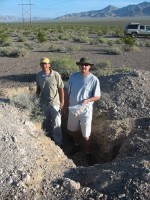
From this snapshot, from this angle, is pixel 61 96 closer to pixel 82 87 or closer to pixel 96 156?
pixel 82 87

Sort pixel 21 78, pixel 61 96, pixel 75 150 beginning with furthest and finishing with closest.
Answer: pixel 21 78 → pixel 75 150 → pixel 61 96

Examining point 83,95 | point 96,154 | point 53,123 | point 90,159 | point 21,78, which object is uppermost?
point 83,95

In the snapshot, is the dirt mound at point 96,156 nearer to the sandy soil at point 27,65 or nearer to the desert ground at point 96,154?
the desert ground at point 96,154

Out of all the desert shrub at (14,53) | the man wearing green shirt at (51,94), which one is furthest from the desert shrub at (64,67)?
the desert shrub at (14,53)

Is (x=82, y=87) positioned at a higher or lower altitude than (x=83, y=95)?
higher

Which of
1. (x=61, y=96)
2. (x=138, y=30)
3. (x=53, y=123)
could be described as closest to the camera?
(x=61, y=96)

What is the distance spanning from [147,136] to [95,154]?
1676 mm

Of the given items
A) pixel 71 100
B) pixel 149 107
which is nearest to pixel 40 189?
pixel 71 100

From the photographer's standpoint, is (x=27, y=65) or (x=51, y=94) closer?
(x=51, y=94)

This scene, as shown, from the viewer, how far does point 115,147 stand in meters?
9.24

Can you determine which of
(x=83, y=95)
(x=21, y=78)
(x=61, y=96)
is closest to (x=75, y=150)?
(x=61, y=96)

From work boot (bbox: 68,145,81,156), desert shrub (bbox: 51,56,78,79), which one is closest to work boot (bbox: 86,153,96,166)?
work boot (bbox: 68,145,81,156)

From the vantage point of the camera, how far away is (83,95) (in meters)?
8.39

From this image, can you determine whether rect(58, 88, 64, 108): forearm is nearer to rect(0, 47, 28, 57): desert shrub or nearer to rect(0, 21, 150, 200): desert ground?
rect(0, 21, 150, 200): desert ground
